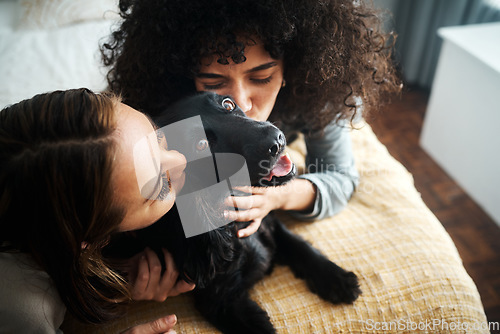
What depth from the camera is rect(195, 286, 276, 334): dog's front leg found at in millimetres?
813

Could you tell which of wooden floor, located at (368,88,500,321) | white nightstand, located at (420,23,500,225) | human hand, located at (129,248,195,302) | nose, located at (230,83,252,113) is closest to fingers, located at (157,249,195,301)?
human hand, located at (129,248,195,302)

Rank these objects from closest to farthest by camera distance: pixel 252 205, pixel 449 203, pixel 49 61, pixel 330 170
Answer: pixel 252 205
pixel 330 170
pixel 49 61
pixel 449 203

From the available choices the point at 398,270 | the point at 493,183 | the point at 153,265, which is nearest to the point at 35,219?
the point at 153,265

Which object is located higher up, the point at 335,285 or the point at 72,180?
the point at 72,180

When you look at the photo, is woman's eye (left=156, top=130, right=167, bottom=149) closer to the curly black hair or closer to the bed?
the curly black hair

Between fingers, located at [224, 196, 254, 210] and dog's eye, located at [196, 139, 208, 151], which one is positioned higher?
dog's eye, located at [196, 139, 208, 151]

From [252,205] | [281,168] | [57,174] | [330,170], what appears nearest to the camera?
[57,174]

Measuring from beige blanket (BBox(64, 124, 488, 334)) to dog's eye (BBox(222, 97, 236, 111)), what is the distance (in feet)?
1.46

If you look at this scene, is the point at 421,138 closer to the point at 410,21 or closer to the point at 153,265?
the point at 410,21

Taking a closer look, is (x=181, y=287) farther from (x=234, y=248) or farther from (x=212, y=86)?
(x=212, y=86)

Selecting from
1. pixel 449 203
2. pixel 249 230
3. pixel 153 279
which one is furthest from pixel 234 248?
pixel 449 203

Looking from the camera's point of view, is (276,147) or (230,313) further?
(230,313)

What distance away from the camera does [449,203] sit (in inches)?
72.6

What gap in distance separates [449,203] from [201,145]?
5.28 ft
